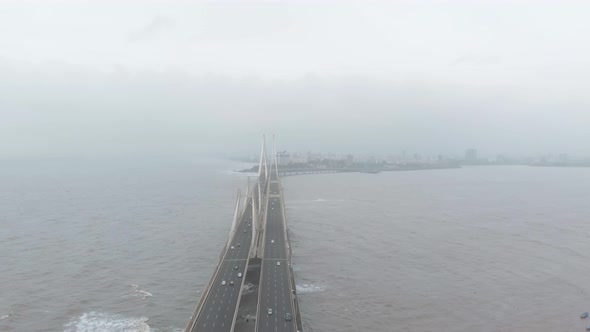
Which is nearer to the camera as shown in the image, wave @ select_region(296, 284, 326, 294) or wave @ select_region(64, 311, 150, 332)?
wave @ select_region(64, 311, 150, 332)

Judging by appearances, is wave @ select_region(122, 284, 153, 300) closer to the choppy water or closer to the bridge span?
the choppy water

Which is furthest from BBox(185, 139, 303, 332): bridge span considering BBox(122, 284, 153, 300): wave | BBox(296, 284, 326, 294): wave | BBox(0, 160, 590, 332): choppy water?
BBox(122, 284, 153, 300): wave

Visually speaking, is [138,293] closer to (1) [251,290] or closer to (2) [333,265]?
(1) [251,290]

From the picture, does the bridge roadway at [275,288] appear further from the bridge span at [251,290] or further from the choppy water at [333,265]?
the choppy water at [333,265]

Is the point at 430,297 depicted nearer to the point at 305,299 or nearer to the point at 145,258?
the point at 305,299

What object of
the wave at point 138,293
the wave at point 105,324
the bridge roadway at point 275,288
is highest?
the bridge roadway at point 275,288

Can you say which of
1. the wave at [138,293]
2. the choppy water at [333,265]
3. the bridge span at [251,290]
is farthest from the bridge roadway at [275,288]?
the wave at [138,293]
